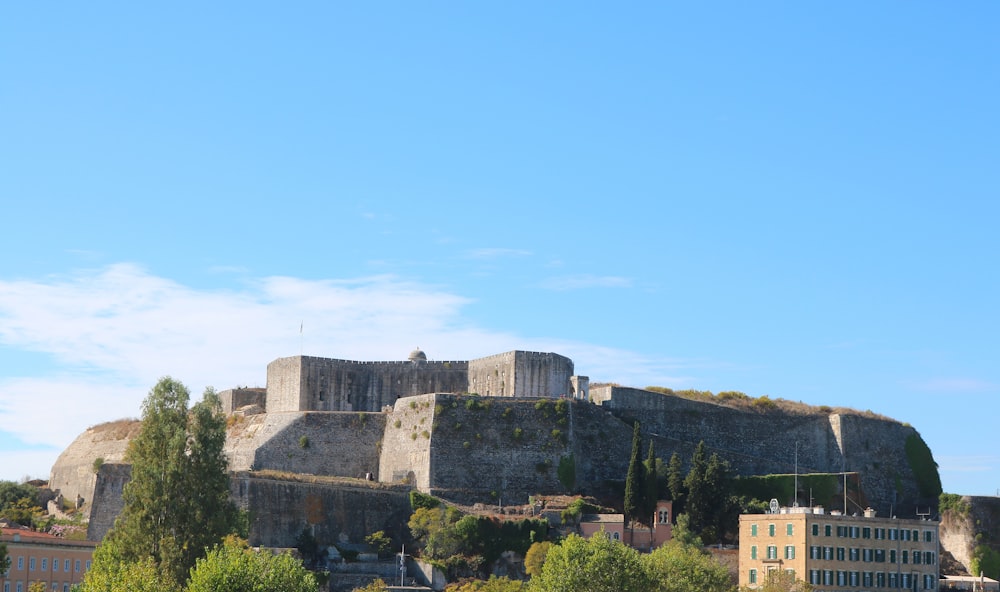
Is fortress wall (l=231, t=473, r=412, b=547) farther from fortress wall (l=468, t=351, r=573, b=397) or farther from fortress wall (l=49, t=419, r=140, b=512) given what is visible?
fortress wall (l=49, t=419, r=140, b=512)

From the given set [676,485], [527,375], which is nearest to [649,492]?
[676,485]

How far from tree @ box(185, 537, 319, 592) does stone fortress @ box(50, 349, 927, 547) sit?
24751 mm

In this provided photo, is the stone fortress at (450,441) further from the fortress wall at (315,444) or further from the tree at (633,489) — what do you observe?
the tree at (633,489)

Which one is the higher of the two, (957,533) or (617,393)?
(617,393)

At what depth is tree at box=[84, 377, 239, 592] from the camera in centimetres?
6750

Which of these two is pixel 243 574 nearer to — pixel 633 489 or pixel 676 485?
pixel 633 489

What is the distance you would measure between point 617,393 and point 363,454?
1603 centimetres

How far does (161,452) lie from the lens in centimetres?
6938

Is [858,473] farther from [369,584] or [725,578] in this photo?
[369,584]

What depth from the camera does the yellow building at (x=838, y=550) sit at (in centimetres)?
8481

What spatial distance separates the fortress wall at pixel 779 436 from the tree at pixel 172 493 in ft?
124

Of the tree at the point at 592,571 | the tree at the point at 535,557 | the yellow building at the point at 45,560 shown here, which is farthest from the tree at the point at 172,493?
the tree at the point at 535,557

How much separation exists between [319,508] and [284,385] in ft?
52.4

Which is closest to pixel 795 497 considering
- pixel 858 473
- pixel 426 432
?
pixel 858 473
